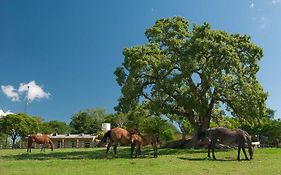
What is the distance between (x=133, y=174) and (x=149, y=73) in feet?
74.6

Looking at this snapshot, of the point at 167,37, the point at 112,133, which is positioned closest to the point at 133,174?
the point at 112,133

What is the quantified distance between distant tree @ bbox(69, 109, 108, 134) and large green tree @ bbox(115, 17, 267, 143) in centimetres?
9729

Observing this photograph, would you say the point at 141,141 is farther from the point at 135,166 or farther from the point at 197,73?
the point at 197,73

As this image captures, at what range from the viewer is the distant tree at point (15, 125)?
103887 millimetres

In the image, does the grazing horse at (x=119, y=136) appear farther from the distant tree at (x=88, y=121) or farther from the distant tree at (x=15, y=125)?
the distant tree at (x=88, y=121)

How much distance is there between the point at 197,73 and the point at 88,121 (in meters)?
102

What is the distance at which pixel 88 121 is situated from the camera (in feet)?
445

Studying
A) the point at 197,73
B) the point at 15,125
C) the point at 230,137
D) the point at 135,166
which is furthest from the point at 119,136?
the point at 15,125

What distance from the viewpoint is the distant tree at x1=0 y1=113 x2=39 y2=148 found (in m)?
104

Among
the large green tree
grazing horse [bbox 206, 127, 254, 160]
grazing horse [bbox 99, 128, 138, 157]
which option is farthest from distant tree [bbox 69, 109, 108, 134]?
grazing horse [bbox 206, 127, 254, 160]

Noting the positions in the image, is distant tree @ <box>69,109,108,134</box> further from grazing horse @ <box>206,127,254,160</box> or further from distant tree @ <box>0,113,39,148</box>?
grazing horse @ <box>206,127,254,160</box>

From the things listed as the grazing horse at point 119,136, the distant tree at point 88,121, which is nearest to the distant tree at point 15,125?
the distant tree at point 88,121

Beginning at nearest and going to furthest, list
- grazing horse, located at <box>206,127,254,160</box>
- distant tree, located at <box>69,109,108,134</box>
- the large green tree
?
grazing horse, located at <box>206,127,254,160</box> < the large green tree < distant tree, located at <box>69,109,108,134</box>

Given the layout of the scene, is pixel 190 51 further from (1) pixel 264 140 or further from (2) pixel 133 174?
(1) pixel 264 140
